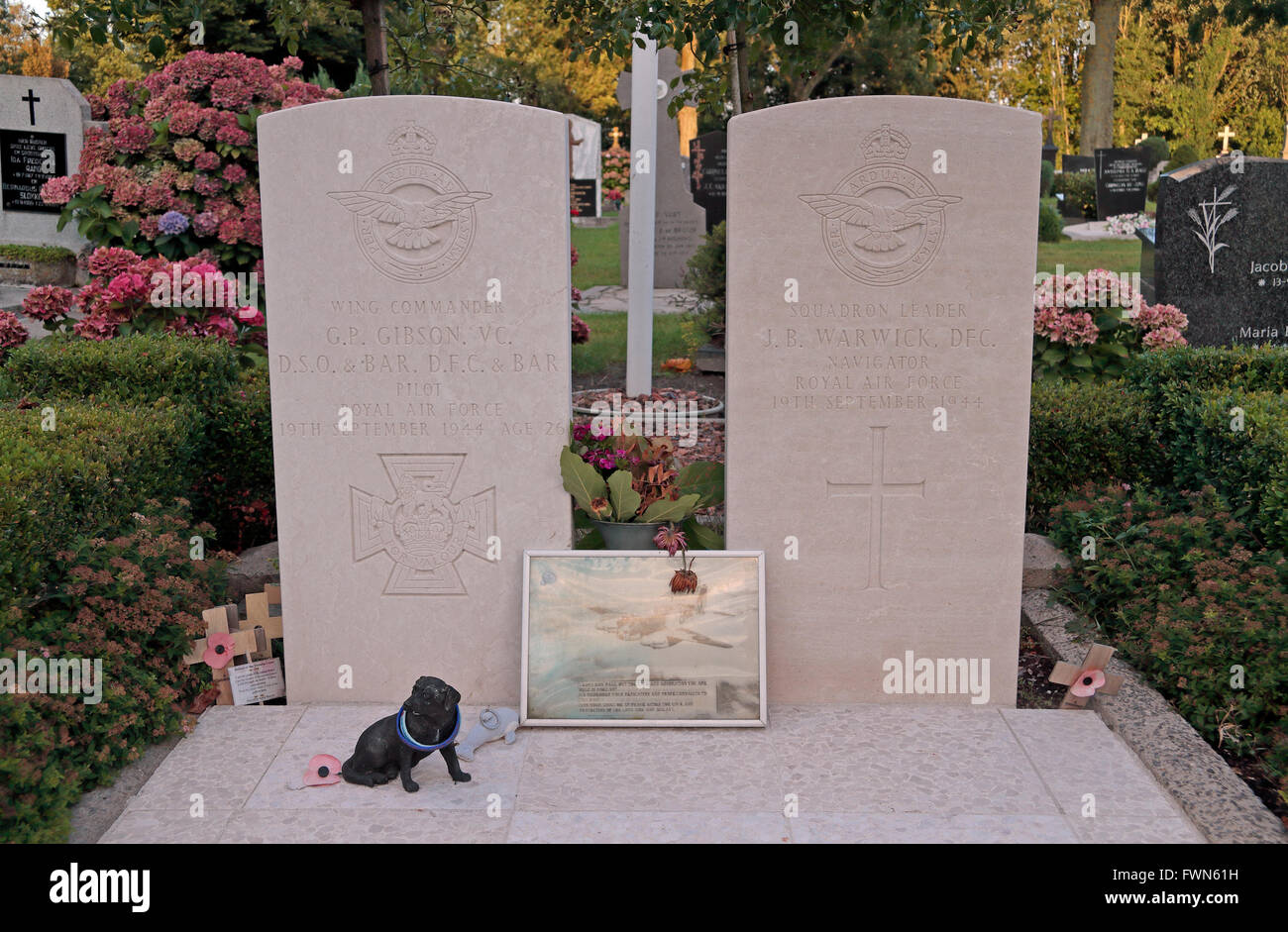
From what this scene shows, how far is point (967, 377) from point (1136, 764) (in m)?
1.45

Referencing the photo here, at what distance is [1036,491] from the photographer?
574cm

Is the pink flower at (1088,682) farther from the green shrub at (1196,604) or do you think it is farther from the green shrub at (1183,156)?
the green shrub at (1183,156)

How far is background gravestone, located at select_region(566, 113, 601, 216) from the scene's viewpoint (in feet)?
91.0

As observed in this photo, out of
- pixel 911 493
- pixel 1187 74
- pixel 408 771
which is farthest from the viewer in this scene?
pixel 1187 74

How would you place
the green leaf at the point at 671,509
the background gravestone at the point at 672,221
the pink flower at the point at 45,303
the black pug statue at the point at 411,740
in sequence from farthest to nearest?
1. the background gravestone at the point at 672,221
2. the pink flower at the point at 45,303
3. the green leaf at the point at 671,509
4. the black pug statue at the point at 411,740

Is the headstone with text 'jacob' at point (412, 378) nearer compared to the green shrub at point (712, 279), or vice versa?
the headstone with text 'jacob' at point (412, 378)

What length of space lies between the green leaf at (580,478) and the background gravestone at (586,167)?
74.1 feet

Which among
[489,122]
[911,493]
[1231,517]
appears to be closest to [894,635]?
[911,493]

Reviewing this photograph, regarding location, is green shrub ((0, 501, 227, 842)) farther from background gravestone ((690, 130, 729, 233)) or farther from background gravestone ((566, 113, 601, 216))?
background gravestone ((566, 113, 601, 216))

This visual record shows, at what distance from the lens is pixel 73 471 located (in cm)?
397

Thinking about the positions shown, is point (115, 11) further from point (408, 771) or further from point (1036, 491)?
point (1036, 491)

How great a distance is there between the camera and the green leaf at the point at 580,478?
4105mm

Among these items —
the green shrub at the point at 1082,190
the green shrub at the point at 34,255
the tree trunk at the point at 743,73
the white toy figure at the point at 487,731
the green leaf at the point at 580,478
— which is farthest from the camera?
the green shrub at the point at 1082,190

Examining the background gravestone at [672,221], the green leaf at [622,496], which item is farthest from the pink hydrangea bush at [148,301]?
the background gravestone at [672,221]
